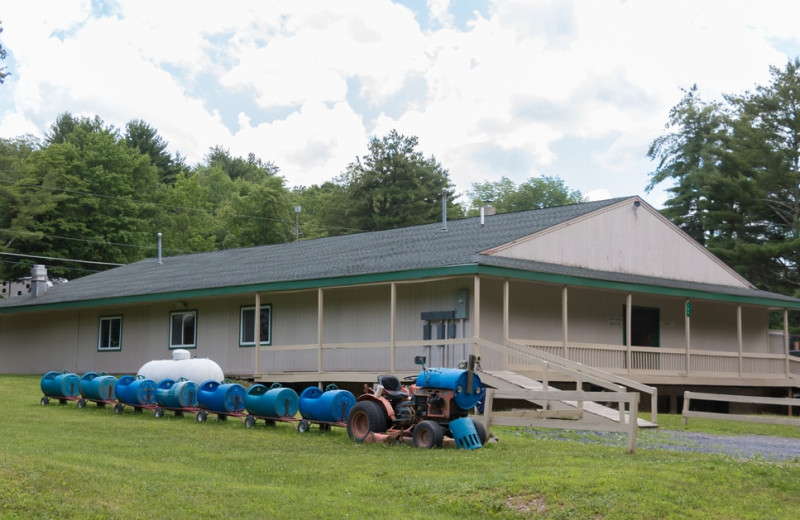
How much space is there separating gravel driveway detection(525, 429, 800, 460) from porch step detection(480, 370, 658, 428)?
1.03 meters

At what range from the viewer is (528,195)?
84.6 metres

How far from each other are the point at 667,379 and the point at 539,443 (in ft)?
41.2

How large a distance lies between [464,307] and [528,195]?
63370mm

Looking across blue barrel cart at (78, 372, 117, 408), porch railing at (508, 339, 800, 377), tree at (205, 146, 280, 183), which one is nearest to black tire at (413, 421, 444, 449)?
porch railing at (508, 339, 800, 377)

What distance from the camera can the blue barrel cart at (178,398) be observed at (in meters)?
18.8

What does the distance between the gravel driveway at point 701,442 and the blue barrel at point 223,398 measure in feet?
17.8

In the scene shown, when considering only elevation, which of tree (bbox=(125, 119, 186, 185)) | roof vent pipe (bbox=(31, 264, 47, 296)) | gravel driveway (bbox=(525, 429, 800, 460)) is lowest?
gravel driveway (bbox=(525, 429, 800, 460))

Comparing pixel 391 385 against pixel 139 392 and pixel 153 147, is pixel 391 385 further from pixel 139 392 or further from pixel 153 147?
pixel 153 147

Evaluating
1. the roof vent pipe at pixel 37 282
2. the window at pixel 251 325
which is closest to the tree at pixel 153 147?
the roof vent pipe at pixel 37 282

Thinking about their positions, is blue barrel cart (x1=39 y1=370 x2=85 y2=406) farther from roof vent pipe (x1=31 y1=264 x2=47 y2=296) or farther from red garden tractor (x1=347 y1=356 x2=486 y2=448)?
roof vent pipe (x1=31 y1=264 x2=47 y2=296)

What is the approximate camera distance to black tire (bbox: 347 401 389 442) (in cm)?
1445

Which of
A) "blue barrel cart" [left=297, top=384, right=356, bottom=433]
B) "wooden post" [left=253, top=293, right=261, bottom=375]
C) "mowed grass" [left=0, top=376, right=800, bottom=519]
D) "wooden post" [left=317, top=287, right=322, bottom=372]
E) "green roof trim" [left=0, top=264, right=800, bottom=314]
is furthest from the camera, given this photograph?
"wooden post" [left=253, top=293, right=261, bottom=375]

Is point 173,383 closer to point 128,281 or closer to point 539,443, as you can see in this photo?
point 539,443

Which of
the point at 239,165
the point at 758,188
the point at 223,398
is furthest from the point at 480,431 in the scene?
the point at 239,165
